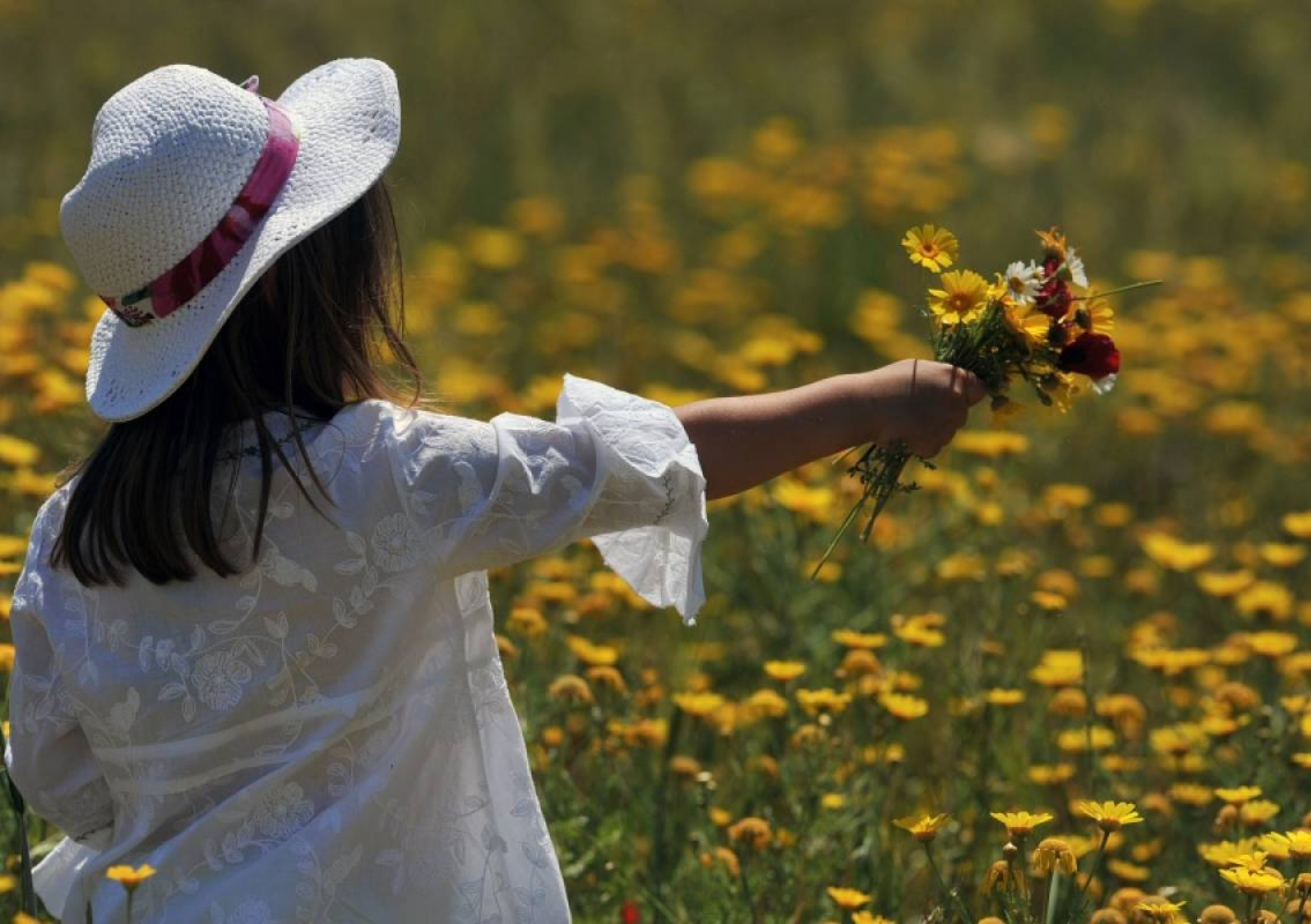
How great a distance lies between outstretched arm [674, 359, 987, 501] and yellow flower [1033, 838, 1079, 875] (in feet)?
1.40

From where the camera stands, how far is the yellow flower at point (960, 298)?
2.15 m

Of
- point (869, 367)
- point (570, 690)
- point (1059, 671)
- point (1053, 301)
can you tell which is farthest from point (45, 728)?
point (869, 367)

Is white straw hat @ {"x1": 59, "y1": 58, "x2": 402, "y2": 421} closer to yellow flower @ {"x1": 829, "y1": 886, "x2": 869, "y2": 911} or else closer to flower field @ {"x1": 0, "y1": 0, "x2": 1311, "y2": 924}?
flower field @ {"x1": 0, "y1": 0, "x2": 1311, "y2": 924}

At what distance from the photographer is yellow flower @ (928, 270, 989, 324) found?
215 centimetres

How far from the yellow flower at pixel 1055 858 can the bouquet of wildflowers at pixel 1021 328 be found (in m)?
0.37

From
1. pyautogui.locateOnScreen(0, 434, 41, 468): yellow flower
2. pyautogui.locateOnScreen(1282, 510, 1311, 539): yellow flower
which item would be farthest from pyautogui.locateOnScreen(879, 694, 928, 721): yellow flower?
pyautogui.locateOnScreen(0, 434, 41, 468): yellow flower

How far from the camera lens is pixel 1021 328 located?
2094 mm

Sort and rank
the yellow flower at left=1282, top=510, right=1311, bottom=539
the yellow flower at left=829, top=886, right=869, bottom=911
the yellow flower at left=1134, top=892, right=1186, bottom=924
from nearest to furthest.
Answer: the yellow flower at left=1134, top=892, right=1186, bottom=924, the yellow flower at left=829, top=886, right=869, bottom=911, the yellow flower at left=1282, top=510, right=1311, bottom=539

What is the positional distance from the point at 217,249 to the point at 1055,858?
105 cm

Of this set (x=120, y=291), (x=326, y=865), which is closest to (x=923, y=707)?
(x=326, y=865)

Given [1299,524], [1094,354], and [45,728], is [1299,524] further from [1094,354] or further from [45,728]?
[45,728]

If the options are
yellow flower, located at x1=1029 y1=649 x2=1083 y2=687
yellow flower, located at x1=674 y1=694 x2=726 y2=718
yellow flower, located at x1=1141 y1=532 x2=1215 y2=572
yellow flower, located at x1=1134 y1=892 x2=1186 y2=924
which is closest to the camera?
yellow flower, located at x1=1134 y1=892 x2=1186 y2=924

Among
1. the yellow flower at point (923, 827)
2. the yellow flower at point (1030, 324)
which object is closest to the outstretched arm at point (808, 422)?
the yellow flower at point (1030, 324)

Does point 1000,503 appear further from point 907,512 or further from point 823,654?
point 823,654
